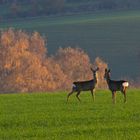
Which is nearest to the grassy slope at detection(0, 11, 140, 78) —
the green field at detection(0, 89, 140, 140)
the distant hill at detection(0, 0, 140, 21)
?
the distant hill at detection(0, 0, 140, 21)

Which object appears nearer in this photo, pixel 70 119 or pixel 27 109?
pixel 70 119

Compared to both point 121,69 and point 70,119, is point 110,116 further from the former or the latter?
point 121,69

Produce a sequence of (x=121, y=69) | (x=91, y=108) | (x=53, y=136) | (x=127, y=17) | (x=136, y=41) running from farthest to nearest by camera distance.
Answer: (x=127, y=17), (x=136, y=41), (x=121, y=69), (x=91, y=108), (x=53, y=136)

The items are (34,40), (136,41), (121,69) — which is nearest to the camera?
(121,69)

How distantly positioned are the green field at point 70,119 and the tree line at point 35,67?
149ft

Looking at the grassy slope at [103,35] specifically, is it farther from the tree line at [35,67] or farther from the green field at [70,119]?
the green field at [70,119]

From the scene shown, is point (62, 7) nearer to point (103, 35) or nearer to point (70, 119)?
point (103, 35)

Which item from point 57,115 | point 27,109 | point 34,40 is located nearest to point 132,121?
point 57,115

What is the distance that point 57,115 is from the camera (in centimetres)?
1738

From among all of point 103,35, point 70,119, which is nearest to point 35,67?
point 103,35

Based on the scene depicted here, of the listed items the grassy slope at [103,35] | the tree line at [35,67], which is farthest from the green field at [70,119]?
the grassy slope at [103,35]

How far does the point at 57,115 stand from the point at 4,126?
2.05 meters

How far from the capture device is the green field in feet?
45.2

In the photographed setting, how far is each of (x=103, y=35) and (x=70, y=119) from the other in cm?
7603
